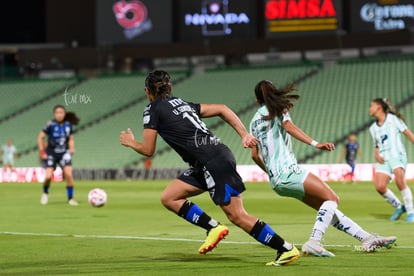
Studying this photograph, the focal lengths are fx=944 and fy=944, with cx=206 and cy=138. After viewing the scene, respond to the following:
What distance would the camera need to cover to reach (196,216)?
37.2ft

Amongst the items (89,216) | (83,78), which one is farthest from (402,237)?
(83,78)

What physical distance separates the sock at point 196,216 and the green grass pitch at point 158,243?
43 centimetres

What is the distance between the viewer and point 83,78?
58.6 metres

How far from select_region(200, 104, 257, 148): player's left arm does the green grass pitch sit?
1396mm

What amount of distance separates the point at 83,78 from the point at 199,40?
992 cm

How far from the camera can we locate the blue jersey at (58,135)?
23.1 m

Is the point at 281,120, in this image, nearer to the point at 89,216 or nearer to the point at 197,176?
the point at 197,176

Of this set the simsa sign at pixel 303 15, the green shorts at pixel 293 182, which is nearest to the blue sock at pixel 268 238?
the green shorts at pixel 293 182

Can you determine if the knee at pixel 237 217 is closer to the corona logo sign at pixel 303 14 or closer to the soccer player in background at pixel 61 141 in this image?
the soccer player in background at pixel 61 141

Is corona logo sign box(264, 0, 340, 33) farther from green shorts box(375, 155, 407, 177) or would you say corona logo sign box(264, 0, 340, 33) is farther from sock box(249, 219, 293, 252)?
sock box(249, 219, 293, 252)

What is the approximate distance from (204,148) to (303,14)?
38.7 meters

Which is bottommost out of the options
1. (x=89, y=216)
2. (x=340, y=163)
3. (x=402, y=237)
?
(x=340, y=163)

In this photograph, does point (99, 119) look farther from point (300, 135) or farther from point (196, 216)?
point (300, 135)

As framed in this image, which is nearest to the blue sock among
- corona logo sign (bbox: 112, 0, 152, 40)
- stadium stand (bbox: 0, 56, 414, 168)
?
stadium stand (bbox: 0, 56, 414, 168)
